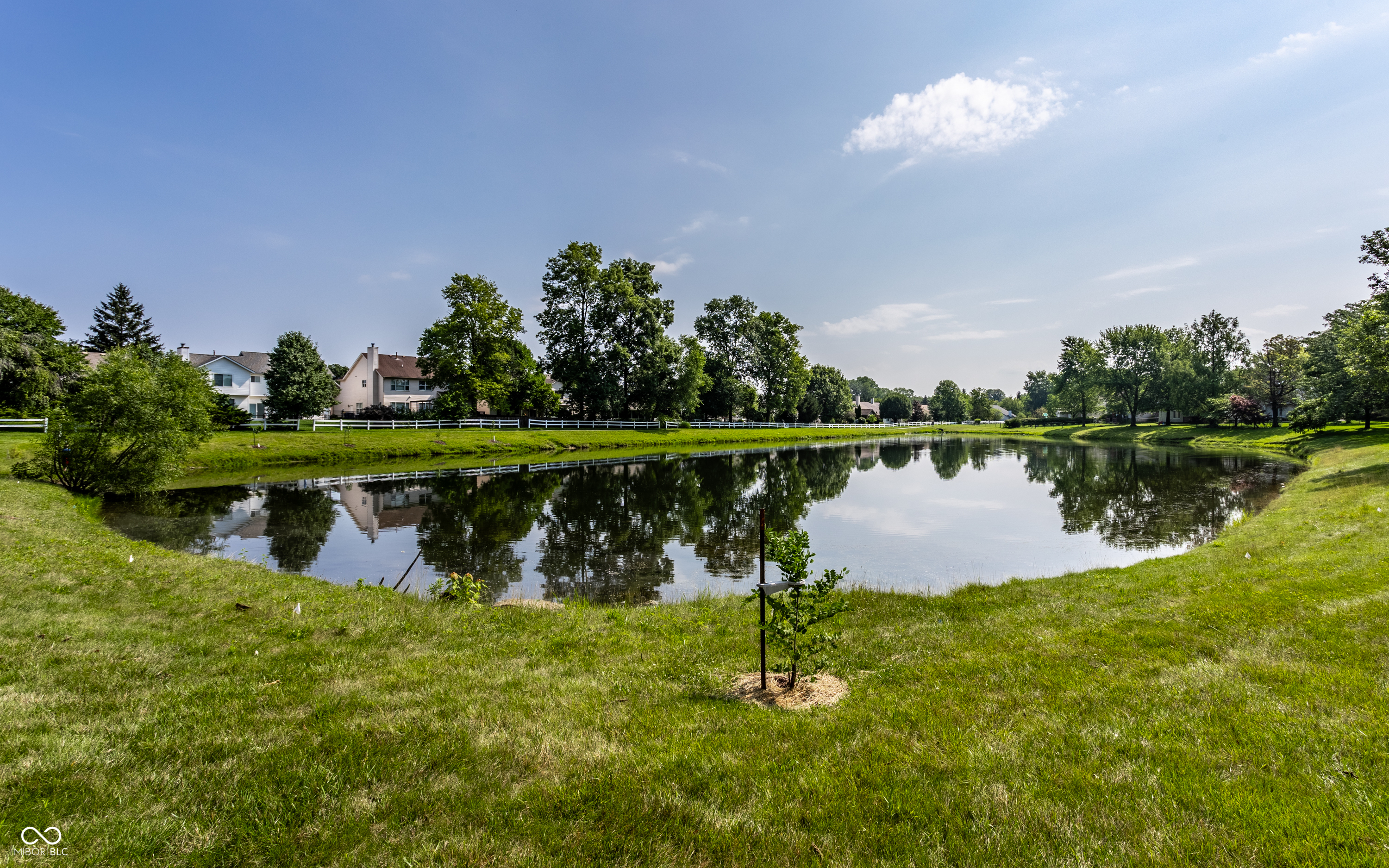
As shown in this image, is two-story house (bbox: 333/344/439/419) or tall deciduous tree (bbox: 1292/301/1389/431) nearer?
tall deciduous tree (bbox: 1292/301/1389/431)

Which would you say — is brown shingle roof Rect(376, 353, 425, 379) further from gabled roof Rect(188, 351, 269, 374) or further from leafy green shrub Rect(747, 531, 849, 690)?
leafy green shrub Rect(747, 531, 849, 690)

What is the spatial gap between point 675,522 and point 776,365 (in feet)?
229

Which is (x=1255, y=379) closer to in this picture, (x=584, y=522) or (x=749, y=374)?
(x=749, y=374)

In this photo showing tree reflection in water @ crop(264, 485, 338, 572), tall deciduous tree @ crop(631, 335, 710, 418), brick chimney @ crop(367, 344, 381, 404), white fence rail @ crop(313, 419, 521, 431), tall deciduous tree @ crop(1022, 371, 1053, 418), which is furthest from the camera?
tall deciduous tree @ crop(1022, 371, 1053, 418)

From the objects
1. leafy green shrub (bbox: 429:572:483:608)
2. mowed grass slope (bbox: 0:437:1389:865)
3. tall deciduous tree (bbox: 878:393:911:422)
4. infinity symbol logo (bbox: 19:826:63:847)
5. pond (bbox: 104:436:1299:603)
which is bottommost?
pond (bbox: 104:436:1299:603)

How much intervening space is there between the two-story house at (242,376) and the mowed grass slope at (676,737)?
70.2 meters

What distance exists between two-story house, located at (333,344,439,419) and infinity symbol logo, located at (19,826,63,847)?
71.2 m

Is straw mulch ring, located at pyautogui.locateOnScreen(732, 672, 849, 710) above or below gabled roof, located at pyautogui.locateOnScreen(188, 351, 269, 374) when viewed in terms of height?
below

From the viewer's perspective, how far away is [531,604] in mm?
10508

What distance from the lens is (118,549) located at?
39.4 ft

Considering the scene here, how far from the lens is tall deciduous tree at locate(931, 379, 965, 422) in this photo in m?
144

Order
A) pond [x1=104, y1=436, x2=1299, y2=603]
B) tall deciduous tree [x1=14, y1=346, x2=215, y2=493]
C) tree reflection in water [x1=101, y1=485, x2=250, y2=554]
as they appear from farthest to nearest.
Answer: tall deciduous tree [x1=14, y1=346, x2=215, y2=493]
tree reflection in water [x1=101, y1=485, x2=250, y2=554]
pond [x1=104, y1=436, x2=1299, y2=603]

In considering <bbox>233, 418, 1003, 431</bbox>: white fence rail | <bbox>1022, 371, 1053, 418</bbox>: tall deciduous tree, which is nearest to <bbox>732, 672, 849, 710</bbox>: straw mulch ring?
<bbox>233, 418, 1003, 431</bbox>: white fence rail

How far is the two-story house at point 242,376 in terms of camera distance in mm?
63594
